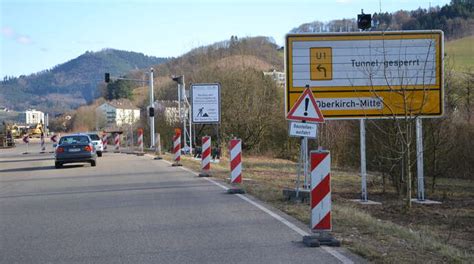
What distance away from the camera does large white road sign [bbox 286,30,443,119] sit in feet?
53.9

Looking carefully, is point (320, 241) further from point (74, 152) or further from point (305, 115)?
point (74, 152)

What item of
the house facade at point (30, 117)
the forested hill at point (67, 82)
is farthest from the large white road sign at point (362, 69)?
the forested hill at point (67, 82)

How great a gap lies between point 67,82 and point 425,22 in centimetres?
15611

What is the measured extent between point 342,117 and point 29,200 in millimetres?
8662

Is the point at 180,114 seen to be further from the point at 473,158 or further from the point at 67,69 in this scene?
the point at 67,69

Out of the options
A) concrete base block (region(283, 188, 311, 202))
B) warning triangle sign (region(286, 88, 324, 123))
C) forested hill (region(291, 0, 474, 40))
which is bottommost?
concrete base block (region(283, 188, 311, 202))

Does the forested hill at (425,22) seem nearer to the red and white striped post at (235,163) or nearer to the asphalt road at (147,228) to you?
the red and white striped post at (235,163)

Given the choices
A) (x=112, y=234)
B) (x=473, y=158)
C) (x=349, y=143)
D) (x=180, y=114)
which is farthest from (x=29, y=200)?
(x=180, y=114)

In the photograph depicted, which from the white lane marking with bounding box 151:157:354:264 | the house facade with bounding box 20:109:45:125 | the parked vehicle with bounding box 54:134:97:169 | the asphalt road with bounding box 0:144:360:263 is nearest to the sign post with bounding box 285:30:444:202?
the white lane marking with bounding box 151:157:354:264

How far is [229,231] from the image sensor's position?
9328 mm

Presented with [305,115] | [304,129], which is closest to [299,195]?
[304,129]

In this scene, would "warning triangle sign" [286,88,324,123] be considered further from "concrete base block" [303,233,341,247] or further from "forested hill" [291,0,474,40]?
"forested hill" [291,0,474,40]

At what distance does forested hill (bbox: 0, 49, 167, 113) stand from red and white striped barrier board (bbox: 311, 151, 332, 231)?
149863 mm

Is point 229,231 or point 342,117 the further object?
point 342,117
